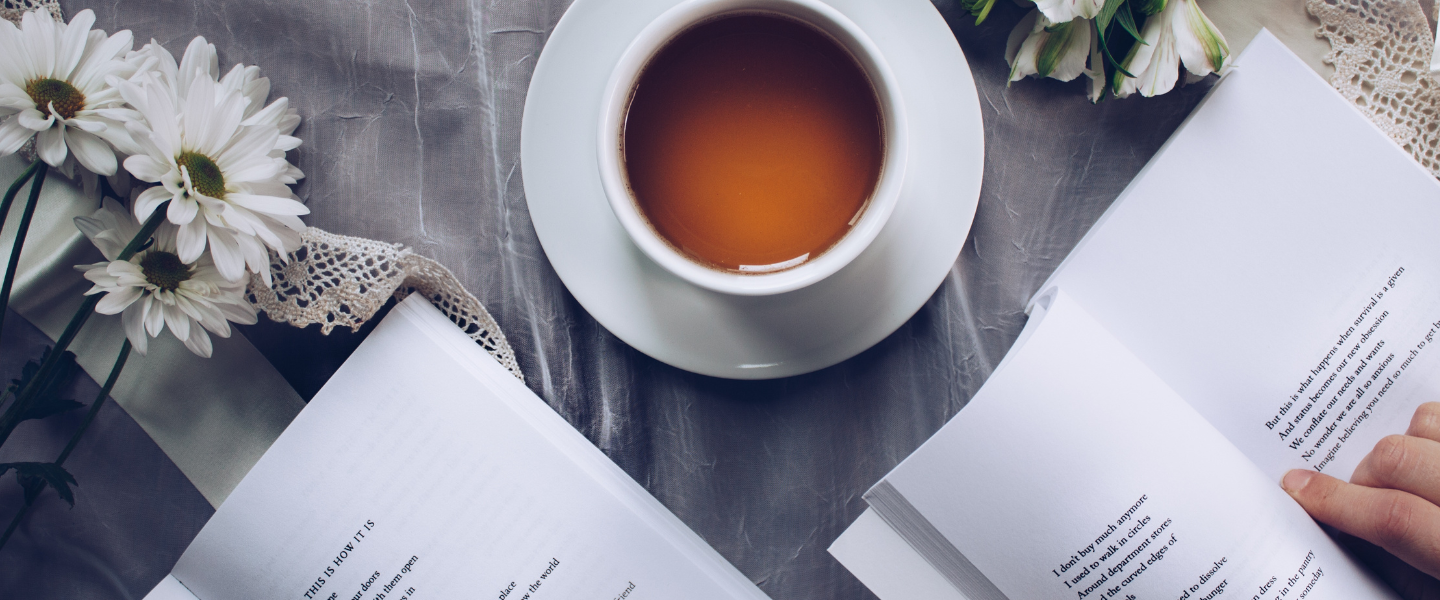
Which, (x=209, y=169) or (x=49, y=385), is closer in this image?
(x=209, y=169)

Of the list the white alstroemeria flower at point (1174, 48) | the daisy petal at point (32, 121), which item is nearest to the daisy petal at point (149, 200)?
the daisy petal at point (32, 121)

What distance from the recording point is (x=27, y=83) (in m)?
0.63

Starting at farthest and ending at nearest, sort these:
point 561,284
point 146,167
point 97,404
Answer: point 561,284, point 97,404, point 146,167

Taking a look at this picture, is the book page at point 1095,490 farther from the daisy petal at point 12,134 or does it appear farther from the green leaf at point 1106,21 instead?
the daisy petal at point 12,134

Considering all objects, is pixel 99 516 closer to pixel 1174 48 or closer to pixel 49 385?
pixel 49 385

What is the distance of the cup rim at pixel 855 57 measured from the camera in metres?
0.63

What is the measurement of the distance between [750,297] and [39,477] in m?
0.76

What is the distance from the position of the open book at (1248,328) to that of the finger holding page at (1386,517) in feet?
0.09

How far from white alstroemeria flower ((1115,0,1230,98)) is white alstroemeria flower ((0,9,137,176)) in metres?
0.99

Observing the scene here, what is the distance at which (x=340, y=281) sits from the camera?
729 mm

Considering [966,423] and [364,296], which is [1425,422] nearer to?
[966,423]

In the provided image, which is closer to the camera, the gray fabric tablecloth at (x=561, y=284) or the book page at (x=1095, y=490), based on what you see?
the book page at (x=1095, y=490)

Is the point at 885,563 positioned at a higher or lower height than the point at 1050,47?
lower

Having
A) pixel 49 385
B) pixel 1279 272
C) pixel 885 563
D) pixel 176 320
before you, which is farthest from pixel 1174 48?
pixel 49 385
